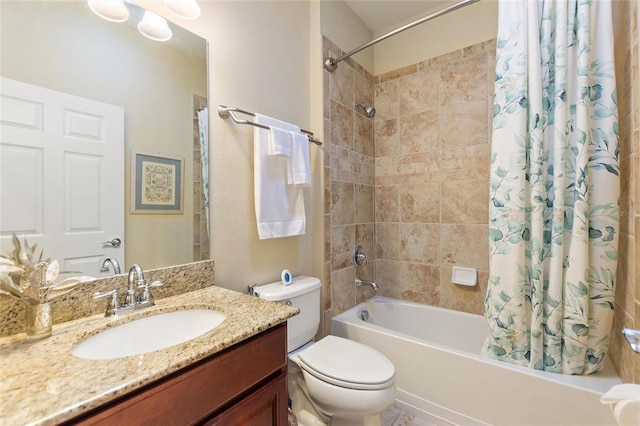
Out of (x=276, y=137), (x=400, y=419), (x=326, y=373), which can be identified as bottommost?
(x=400, y=419)

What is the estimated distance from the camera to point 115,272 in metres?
0.98

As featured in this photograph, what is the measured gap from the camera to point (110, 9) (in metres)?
0.97

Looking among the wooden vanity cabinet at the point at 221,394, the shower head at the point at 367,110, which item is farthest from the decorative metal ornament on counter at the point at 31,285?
the shower head at the point at 367,110

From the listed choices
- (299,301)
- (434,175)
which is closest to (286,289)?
(299,301)

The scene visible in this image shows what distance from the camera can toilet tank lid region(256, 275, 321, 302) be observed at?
52.5 inches

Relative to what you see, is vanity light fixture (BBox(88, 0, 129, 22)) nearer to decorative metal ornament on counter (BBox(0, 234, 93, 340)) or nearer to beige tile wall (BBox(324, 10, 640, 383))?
decorative metal ornament on counter (BBox(0, 234, 93, 340))

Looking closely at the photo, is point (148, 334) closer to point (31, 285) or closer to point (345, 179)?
point (31, 285)

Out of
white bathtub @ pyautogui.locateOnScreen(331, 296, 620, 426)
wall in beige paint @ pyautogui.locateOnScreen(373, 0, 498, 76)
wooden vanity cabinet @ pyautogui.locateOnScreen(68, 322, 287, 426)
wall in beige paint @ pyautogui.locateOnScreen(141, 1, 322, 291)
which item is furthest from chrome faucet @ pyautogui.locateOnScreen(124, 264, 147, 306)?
wall in beige paint @ pyautogui.locateOnScreen(373, 0, 498, 76)

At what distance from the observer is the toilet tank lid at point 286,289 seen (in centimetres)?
133

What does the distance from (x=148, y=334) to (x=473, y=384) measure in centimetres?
151

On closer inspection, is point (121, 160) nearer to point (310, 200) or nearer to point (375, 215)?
point (310, 200)

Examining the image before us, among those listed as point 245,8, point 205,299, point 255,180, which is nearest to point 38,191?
point 205,299

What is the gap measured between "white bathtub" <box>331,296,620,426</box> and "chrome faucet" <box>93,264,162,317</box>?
119 centimetres

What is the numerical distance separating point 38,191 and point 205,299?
24.4 inches
